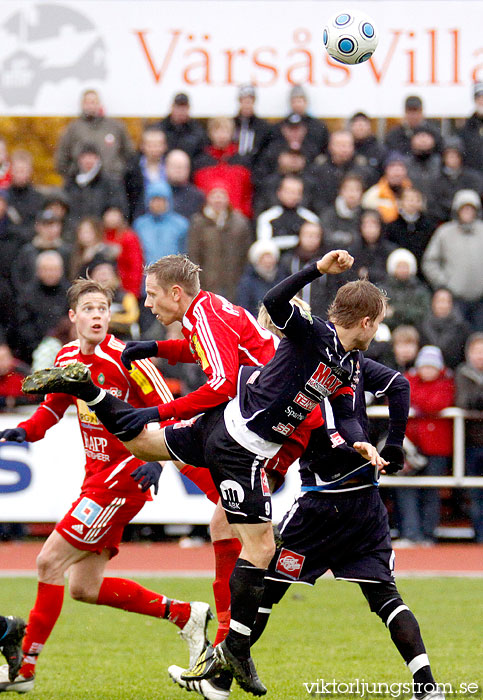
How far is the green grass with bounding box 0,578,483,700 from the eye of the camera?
6.30 meters

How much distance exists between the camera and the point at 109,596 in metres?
6.55

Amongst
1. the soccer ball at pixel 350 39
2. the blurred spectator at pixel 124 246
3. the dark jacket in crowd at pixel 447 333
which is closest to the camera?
the soccer ball at pixel 350 39

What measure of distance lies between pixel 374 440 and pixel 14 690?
6329mm

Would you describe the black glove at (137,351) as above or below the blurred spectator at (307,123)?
below

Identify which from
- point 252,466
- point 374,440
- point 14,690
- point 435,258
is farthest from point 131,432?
point 435,258

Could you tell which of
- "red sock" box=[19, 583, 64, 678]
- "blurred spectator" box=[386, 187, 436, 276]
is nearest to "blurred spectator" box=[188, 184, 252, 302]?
"blurred spectator" box=[386, 187, 436, 276]

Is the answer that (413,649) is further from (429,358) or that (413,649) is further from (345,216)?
(345,216)

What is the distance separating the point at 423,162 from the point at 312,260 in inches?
76.9

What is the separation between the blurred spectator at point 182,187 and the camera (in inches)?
500

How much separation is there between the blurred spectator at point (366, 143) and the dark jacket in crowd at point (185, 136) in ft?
5.48

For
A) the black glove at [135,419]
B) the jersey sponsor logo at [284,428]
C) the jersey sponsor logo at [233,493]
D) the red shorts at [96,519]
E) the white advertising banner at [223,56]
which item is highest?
the white advertising banner at [223,56]

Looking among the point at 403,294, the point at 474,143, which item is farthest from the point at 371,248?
the point at 474,143

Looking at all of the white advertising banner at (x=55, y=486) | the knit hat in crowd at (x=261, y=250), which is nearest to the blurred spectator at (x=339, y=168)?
the knit hat in crowd at (x=261, y=250)

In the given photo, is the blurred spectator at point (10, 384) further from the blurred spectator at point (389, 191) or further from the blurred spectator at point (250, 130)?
the blurred spectator at point (389, 191)
